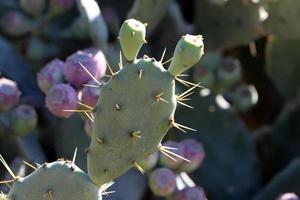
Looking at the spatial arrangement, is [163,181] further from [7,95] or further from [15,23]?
[15,23]

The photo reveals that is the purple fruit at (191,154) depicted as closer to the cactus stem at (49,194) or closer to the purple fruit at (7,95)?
the purple fruit at (7,95)

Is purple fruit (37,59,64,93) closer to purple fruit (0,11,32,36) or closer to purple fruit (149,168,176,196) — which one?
purple fruit (149,168,176,196)

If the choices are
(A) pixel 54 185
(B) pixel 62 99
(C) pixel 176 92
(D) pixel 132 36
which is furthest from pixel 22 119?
(D) pixel 132 36

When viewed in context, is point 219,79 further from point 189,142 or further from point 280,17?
→ point 189,142

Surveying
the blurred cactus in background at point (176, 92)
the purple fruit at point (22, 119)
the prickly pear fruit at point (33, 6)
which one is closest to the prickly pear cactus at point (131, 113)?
the blurred cactus in background at point (176, 92)

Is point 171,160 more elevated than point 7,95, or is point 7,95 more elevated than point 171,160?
point 7,95

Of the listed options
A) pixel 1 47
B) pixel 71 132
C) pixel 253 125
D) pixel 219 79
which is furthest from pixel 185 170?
pixel 253 125
